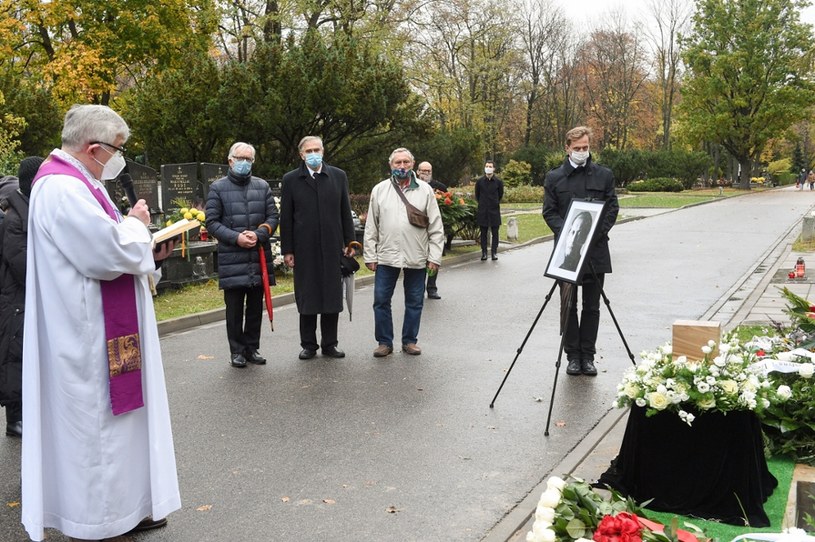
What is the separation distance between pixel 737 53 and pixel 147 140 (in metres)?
50.0

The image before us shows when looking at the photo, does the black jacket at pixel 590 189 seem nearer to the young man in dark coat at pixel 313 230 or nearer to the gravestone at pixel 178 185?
the young man in dark coat at pixel 313 230

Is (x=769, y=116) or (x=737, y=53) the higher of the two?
(x=737, y=53)

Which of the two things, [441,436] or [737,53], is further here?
[737,53]

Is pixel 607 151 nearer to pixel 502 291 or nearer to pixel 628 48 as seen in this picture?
pixel 628 48

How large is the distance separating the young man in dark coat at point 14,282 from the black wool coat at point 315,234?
9.45ft

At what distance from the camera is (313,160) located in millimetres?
8117

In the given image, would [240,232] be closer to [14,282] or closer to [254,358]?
[254,358]

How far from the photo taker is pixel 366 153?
27.0 meters

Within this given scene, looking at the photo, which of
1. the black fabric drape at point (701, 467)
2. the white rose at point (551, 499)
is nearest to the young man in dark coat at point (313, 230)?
the black fabric drape at point (701, 467)

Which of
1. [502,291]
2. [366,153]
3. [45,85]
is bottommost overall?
[502,291]

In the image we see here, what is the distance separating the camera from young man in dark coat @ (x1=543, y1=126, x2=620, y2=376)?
7359 mm

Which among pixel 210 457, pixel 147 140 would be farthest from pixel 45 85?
pixel 210 457

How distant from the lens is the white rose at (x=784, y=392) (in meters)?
4.86

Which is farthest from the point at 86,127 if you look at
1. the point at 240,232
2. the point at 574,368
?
the point at 574,368
